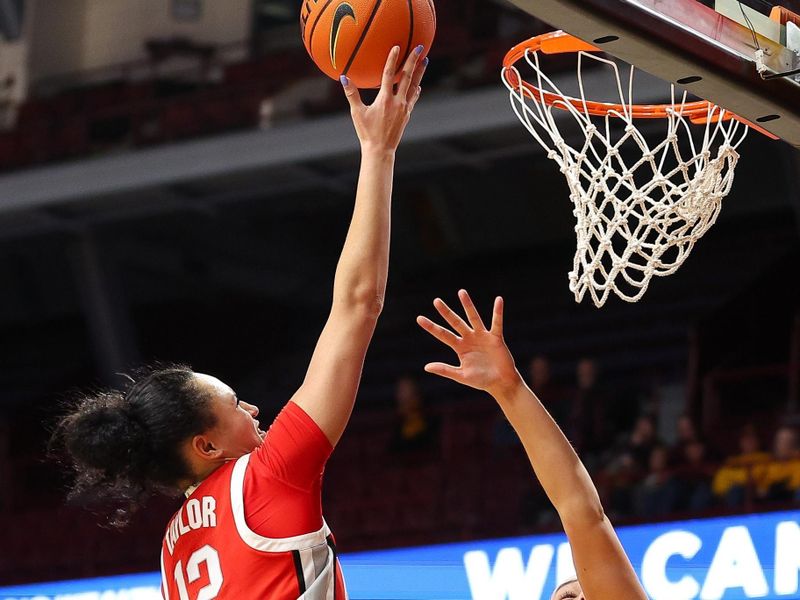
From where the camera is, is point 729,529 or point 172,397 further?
point 729,529

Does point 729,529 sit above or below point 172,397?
below

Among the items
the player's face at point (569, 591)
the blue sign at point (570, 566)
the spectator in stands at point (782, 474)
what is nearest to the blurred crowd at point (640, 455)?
the spectator in stands at point (782, 474)

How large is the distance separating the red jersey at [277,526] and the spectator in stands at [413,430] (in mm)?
6920

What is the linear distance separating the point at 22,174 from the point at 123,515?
28.6 feet

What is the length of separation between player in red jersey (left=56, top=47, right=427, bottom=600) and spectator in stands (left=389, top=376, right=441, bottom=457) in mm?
6810

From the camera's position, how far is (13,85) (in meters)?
12.8

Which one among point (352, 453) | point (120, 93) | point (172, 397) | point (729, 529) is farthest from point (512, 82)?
point (120, 93)

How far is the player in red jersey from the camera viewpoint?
1.90 m

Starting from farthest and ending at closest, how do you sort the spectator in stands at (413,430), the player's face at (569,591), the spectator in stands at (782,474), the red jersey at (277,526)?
1. the spectator in stands at (413,430)
2. the spectator in stands at (782,474)
3. the player's face at (569,591)
4. the red jersey at (277,526)

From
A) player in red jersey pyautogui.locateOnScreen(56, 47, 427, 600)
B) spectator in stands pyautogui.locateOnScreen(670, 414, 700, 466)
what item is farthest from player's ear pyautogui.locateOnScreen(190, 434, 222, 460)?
spectator in stands pyautogui.locateOnScreen(670, 414, 700, 466)

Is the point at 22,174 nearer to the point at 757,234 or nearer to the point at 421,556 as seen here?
the point at 421,556

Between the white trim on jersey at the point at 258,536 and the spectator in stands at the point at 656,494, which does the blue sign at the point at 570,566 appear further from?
the white trim on jersey at the point at 258,536

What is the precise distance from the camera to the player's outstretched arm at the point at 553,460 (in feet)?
5.51

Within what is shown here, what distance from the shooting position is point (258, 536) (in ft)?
6.25
